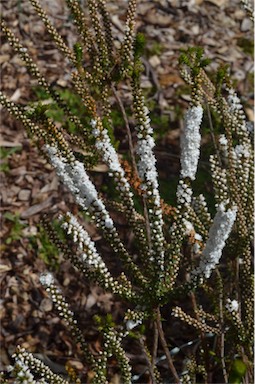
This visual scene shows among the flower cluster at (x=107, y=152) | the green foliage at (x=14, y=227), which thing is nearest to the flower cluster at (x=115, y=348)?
the flower cluster at (x=107, y=152)

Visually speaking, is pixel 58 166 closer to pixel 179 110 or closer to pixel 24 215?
pixel 24 215

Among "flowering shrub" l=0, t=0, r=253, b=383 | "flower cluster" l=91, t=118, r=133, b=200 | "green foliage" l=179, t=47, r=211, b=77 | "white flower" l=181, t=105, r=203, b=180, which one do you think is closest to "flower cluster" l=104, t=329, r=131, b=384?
"flowering shrub" l=0, t=0, r=253, b=383

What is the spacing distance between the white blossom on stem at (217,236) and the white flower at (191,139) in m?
0.19

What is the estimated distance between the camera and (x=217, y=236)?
1973 mm

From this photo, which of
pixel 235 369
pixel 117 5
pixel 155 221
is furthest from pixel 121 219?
pixel 235 369

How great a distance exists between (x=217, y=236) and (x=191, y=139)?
0.99ft

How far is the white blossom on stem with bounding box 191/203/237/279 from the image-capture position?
1907mm

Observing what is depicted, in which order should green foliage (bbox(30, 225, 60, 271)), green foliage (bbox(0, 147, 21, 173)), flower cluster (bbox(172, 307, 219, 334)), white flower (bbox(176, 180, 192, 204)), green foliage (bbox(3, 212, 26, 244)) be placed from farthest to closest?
green foliage (bbox(0, 147, 21, 173)), green foliage (bbox(3, 212, 26, 244)), green foliage (bbox(30, 225, 60, 271)), flower cluster (bbox(172, 307, 219, 334)), white flower (bbox(176, 180, 192, 204))

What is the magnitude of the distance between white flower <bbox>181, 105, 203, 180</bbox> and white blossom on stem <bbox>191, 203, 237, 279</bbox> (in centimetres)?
19

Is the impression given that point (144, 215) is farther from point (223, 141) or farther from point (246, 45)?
point (246, 45)

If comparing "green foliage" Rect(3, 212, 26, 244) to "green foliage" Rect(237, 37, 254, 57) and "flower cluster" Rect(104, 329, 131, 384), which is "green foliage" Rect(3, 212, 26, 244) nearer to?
"flower cluster" Rect(104, 329, 131, 384)

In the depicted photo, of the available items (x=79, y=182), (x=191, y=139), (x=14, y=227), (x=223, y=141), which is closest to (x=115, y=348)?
(x=79, y=182)

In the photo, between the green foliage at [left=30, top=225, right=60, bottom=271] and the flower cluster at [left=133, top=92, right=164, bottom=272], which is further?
the green foliage at [left=30, top=225, right=60, bottom=271]

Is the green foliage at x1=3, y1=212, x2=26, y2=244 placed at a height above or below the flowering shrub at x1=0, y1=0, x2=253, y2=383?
below
